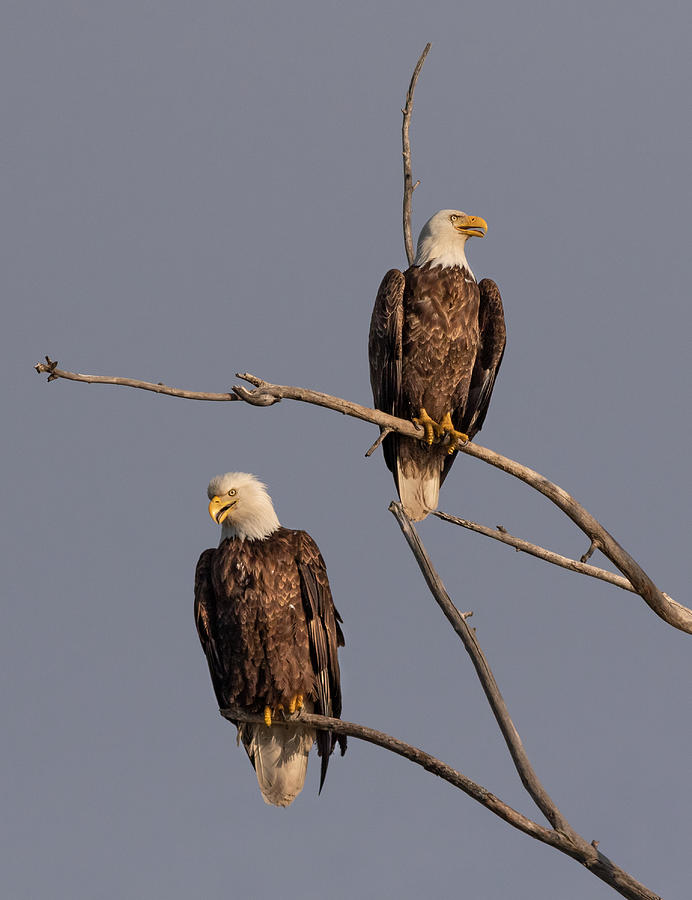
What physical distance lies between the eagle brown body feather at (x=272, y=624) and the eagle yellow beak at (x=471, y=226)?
2.53 metres

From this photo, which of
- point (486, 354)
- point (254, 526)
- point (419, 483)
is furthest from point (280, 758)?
point (486, 354)

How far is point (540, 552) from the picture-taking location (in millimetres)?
A: 7508

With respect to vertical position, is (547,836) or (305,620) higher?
(305,620)

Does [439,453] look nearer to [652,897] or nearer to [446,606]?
[446,606]

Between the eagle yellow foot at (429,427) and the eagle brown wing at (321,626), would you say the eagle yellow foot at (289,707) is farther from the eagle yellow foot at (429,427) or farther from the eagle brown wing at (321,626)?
the eagle yellow foot at (429,427)

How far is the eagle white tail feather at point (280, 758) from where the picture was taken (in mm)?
8234

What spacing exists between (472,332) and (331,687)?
8.41 ft

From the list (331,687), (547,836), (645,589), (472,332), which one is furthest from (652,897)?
(472,332)

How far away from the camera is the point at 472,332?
8.77 meters

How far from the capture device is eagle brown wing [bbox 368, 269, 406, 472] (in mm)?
8672

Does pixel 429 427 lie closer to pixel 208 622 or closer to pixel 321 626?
pixel 321 626

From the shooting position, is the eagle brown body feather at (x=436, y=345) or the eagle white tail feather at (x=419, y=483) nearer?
the eagle brown body feather at (x=436, y=345)

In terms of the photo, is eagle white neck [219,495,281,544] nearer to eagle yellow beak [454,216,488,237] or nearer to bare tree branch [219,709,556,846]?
bare tree branch [219,709,556,846]

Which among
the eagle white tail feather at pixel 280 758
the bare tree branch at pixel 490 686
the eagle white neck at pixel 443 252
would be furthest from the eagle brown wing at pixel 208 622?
the eagle white neck at pixel 443 252
